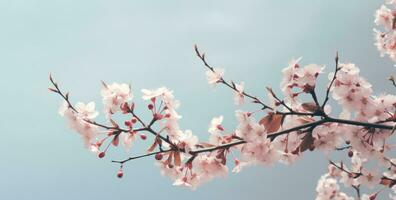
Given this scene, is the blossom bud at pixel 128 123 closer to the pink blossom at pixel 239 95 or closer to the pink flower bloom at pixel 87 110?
the pink flower bloom at pixel 87 110

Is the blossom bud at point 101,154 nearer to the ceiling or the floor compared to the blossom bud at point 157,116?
nearer to the floor

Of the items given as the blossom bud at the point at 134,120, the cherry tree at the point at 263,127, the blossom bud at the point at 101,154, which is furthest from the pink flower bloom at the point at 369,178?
the blossom bud at the point at 101,154

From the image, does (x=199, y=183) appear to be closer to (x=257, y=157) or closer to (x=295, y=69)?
(x=257, y=157)

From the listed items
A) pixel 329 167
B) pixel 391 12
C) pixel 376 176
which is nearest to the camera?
pixel 376 176

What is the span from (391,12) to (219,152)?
11.2 feet

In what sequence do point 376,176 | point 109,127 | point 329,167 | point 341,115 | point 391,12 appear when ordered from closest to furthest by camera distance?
point 109,127 → point 341,115 → point 376,176 → point 391,12 → point 329,167

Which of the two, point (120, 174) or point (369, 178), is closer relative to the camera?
point (120, 174)

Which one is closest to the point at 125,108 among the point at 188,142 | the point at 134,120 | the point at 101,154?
the point at 134,120

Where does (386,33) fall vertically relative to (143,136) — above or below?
above

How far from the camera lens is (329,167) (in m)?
6.25

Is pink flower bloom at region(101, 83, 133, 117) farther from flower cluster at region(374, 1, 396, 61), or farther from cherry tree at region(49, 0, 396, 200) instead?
flower cluster at region(374, 1, 396, 61)

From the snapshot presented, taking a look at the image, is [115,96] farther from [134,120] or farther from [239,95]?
[239,95]

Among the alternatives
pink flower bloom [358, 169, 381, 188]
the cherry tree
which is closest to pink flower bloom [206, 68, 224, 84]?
the cherry tree

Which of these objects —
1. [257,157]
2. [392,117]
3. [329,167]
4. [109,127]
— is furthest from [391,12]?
[109,127]
